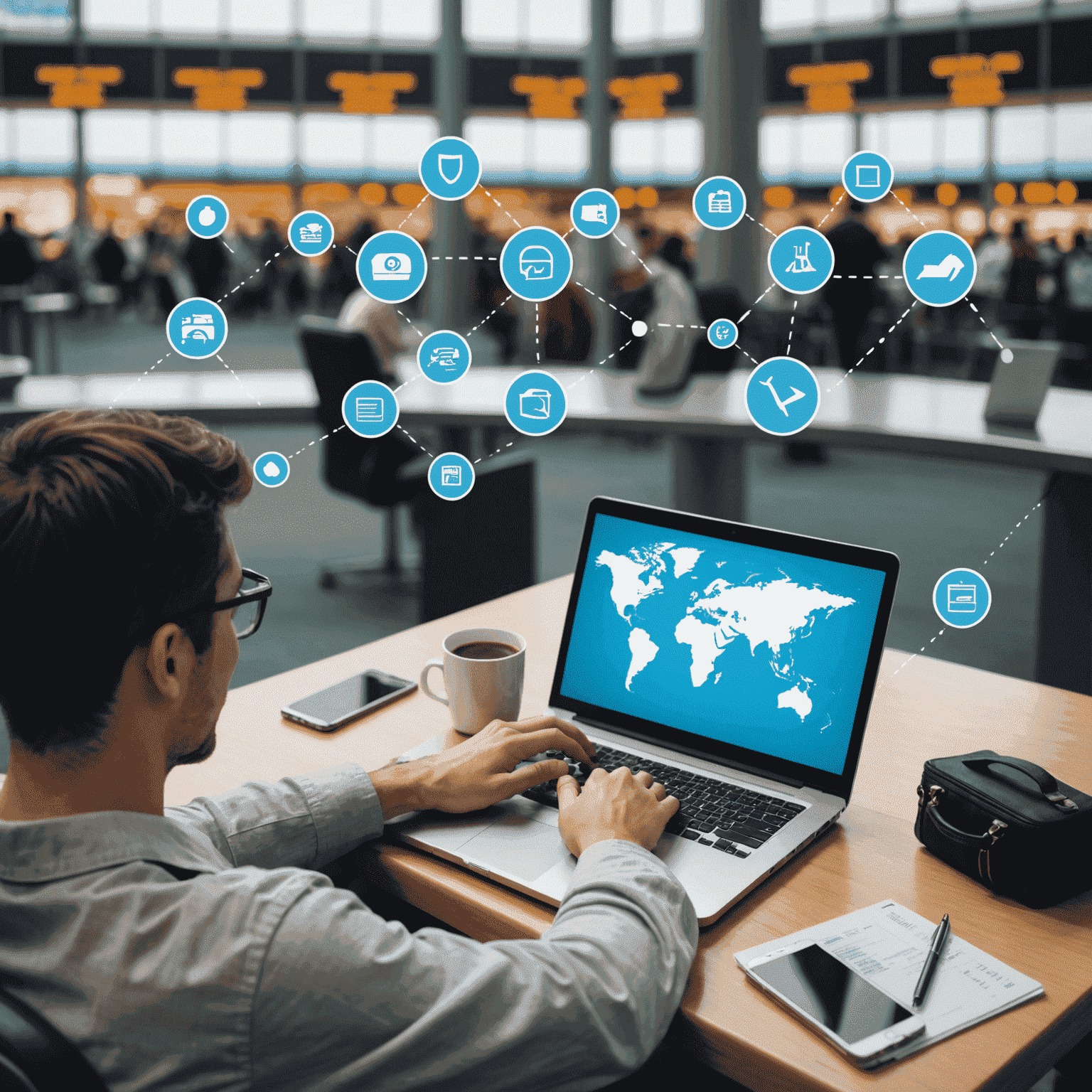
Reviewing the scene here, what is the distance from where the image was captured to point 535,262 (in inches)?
75.7

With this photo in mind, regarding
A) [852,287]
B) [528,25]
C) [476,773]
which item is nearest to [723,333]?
[476,773]

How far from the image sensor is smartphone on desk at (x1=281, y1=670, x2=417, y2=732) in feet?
4.56

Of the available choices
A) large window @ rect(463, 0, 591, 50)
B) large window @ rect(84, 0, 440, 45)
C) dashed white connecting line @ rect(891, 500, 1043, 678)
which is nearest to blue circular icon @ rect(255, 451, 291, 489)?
dashed white connecting line @ rect(891, 500, 1043, 678)

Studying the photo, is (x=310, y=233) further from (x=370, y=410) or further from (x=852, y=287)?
(x=852, y=287)

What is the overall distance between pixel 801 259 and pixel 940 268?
212 millimetres

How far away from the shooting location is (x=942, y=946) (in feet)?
2.98

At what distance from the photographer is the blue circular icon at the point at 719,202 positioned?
1638 millimetres

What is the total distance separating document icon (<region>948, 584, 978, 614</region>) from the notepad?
879 millimetres

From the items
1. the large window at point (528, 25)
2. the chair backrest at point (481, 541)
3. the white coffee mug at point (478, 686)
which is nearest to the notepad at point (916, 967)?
the white coffee mug at point (478, 686)

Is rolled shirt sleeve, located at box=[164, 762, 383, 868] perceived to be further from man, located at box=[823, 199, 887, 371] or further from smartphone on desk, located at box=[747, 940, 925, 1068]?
man, located at box=[823, 199, 887, 371]

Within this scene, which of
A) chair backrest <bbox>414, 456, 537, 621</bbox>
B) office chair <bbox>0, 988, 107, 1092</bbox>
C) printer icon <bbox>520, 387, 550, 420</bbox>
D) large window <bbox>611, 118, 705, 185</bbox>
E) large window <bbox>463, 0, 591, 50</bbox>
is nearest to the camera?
office chair <bbox>0, 988, 107, 1092</bbox>

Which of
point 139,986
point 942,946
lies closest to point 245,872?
point 139,986

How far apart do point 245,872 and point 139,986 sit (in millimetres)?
107

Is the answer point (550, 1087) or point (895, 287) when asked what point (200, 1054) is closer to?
point (550, 1087)
